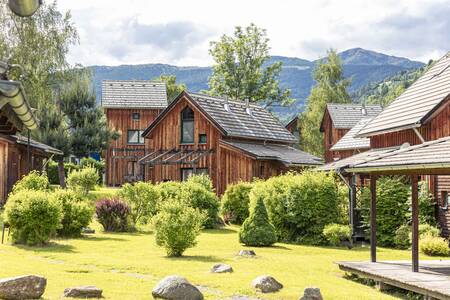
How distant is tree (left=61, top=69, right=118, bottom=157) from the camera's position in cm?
4347

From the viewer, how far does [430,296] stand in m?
13.4

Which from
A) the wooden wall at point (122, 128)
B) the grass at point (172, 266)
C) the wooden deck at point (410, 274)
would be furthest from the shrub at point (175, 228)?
the wooden wall at point (122, 128)

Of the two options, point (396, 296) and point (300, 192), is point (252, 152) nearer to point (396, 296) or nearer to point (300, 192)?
point (300, 192)

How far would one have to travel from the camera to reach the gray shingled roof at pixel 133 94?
57812 millimetres

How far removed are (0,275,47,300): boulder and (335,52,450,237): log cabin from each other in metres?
13.1

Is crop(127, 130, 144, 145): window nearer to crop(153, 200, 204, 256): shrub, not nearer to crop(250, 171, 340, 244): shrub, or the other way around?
crop(250, 171, 340, 244): shrub

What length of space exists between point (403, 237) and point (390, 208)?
1.34 meters

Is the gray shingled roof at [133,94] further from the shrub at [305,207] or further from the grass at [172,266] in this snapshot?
the grass at [172,266]

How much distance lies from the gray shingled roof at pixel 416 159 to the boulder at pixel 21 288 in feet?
26.6

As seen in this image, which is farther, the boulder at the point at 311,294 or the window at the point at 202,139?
the window at the point at 202,139

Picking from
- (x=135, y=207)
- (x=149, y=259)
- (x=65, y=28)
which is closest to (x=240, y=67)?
(x=65, y=28)

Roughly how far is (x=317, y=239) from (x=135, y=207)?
29.1 feet

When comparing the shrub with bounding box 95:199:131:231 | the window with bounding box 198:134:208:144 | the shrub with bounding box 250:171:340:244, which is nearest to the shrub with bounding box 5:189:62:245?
the shrub with bounding box 95:199:131:231

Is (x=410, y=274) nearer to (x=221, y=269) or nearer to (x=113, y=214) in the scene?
(x=221, y=269)
